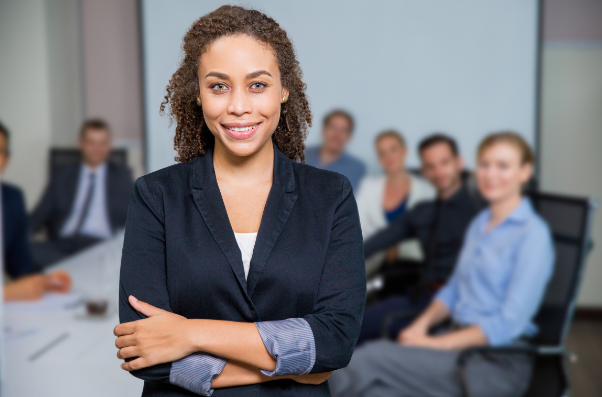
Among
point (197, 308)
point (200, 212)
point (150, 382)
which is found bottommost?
point (150, 382)

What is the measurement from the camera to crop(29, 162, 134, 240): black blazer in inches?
120

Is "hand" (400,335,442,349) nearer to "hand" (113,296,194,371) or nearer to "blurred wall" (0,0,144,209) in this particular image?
"hand" (113,296,194,371)

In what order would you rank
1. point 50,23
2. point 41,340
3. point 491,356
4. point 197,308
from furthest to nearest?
point 50,23 → point 491,356 → point 41,340 → point 197,308

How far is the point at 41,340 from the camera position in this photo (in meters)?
1.45

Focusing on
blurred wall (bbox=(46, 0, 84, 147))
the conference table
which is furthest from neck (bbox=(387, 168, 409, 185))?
blurred wall (bbox=(46, 0, 84, 147))

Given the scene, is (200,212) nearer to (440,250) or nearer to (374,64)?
(440,250)

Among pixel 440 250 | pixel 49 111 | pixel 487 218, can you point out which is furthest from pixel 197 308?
pixel 49 111

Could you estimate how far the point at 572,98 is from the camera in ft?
11.1

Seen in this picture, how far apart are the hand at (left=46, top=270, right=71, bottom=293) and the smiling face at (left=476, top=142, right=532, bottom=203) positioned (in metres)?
1.52

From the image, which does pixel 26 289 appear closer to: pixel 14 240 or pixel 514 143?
pixel 14 240

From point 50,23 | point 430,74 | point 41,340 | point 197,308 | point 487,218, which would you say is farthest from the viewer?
point 50,23

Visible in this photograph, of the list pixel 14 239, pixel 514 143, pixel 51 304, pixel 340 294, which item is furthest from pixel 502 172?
pixel 14 239

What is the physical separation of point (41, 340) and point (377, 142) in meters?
2.07

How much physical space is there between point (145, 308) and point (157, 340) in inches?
1.8
